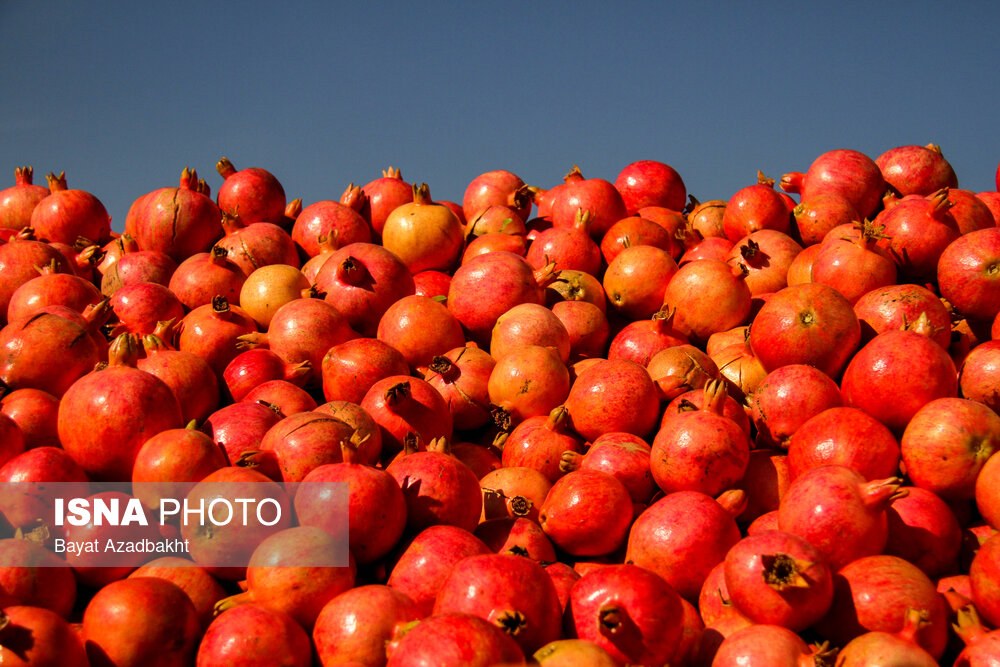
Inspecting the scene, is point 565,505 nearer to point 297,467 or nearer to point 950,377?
point 297,467

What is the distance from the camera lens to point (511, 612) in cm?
247

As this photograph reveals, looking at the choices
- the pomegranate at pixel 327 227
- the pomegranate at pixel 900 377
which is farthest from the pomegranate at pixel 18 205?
the pomegranate at pixel 900 377

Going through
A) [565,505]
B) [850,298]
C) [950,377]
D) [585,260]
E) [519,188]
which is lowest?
[565,505]

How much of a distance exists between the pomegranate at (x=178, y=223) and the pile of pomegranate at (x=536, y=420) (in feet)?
0.10

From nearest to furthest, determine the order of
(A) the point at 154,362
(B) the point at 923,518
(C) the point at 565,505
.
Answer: (B) the point at 923,518, (C) the point at 565,505, (A) the point at 154,362

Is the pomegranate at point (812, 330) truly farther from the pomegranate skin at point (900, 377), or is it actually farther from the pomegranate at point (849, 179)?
the pomegranate at point (849, 179)

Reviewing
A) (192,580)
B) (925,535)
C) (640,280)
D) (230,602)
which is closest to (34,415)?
(192,580)

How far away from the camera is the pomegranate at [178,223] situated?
6055 mm

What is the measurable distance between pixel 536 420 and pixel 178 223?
3.54m

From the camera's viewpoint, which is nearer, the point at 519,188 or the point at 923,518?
the point at 923,518

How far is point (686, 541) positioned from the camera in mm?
3127

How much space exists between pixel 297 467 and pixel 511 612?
129 centimetres

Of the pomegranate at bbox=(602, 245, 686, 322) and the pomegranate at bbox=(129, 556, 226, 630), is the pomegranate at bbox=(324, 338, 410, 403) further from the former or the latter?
the pomegranate at bbox=(602, 245, 686, 322)

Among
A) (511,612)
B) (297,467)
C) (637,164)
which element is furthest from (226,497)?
(637,164)
